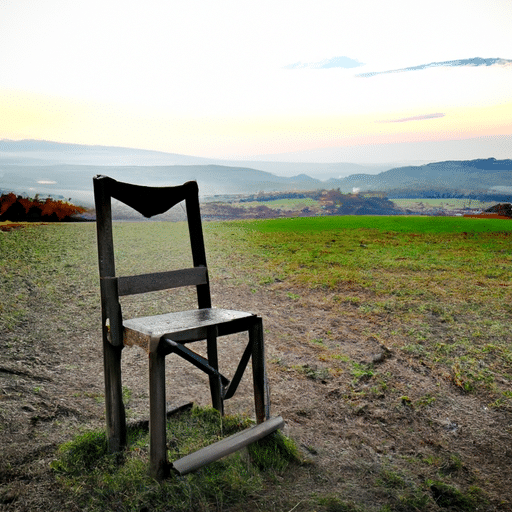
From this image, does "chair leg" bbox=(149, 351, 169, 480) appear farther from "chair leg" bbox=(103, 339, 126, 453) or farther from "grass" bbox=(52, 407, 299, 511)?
"chair leg" bbox=(103, 339, 126, 453)

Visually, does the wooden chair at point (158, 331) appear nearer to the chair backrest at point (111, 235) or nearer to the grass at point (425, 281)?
the chair backrest at point (111, 235)

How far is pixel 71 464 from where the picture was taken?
289 cm

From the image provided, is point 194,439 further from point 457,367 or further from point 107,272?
point 457,367

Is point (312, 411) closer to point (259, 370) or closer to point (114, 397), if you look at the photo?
point (259, 370)

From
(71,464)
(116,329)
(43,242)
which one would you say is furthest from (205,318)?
(43,242)

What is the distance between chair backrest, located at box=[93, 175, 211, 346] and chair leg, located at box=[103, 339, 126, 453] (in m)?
0.12

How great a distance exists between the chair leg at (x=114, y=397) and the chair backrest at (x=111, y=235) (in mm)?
124

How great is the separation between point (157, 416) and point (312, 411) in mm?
1650

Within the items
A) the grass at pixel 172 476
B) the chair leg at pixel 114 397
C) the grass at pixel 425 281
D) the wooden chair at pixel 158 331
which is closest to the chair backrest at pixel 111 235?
the wooden chair at pixel 158 331

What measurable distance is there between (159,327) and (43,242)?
11.1 meters

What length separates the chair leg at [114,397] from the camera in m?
2.92

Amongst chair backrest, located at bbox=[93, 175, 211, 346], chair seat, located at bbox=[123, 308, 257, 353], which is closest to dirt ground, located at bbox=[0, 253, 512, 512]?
chair seat, located at bbox=[123, 308, 257, 353]

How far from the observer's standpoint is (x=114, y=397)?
9.75ft

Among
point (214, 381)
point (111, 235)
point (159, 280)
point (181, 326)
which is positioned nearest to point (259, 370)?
point (214, 381)
